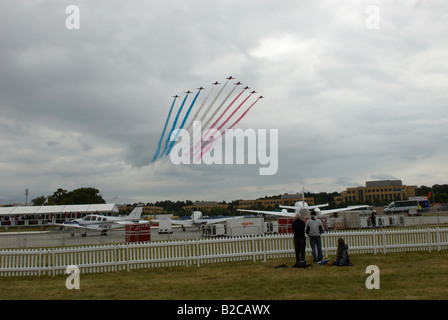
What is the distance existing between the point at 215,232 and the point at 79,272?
65.7 feet

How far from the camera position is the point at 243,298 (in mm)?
8180

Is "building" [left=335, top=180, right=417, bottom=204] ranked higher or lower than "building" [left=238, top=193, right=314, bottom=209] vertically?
higher

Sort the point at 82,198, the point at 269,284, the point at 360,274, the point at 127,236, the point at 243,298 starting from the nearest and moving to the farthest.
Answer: the point at 243,298 < the point at 269,284 < the point at 360,274 < the point at 127,236 < the point at 82,198

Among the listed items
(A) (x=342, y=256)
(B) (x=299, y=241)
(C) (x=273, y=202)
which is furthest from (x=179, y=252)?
(C) (x=273, y=202)

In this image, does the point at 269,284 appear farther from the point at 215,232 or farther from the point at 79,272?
the point at 215,232

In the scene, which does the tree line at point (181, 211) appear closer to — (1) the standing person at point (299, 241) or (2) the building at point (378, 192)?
(2) the building at point (378, 192)

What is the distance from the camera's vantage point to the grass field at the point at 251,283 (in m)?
8.45

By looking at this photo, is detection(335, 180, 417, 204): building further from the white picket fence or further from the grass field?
the grass field

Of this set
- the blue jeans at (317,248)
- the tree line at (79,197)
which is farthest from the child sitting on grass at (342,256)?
the tree line at (79,197)

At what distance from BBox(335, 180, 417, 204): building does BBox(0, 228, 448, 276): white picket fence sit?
13444 centimetres

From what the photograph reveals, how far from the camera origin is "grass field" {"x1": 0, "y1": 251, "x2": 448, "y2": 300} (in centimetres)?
845

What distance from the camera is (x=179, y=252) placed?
46.2 feet

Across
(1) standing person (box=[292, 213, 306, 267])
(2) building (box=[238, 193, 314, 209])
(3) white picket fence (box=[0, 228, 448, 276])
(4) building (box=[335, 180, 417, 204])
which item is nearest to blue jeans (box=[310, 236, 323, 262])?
(1) standing person (box=[292, 213, 306, 267])
